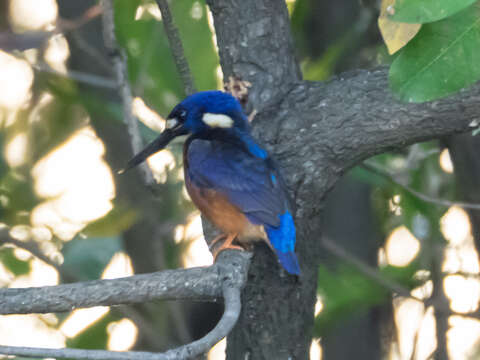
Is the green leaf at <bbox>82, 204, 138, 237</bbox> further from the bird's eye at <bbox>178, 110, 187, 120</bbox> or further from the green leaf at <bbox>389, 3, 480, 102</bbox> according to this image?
the green leaf at <bbox>389, 3, 480, 102</bbox>

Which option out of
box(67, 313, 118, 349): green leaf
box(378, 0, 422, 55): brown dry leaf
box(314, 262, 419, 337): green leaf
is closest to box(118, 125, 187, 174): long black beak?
box(67, 313, 118, 349): green leaf

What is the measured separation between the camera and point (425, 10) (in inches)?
54.3

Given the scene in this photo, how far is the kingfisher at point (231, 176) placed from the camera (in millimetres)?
2219

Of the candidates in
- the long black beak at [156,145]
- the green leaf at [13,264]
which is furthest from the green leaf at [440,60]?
the green leaf at [13,264]

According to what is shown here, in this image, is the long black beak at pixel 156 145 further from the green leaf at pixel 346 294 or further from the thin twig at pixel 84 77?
the green leaf at pixel 346 294

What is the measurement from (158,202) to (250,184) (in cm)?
124

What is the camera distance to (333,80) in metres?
2.23

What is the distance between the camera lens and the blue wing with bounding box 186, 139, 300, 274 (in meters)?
2.19

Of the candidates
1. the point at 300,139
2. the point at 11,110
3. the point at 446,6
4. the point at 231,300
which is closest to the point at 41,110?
the point at 11,110

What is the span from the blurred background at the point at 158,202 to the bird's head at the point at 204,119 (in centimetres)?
19

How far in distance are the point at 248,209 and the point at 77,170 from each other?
1734 mm

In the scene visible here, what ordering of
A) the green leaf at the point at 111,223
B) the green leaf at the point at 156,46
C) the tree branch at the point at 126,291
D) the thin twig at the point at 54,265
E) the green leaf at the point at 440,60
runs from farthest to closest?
the green leaf at the point at 156,46 < the green leaf at the point at 111,223 < the thin twig at the point at 54,265 < the tree branch at the point at 126,291 < the green leaf at the point at 440,60

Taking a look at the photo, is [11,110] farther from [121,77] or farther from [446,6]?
[446,6]

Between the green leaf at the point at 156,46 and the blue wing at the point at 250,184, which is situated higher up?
the green leaf at the point at 156,46
